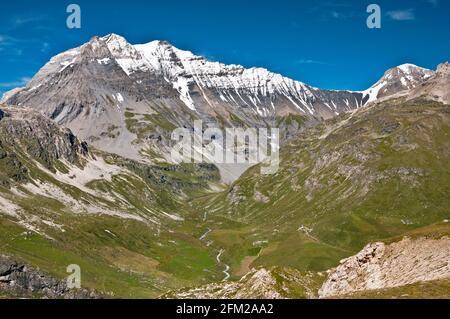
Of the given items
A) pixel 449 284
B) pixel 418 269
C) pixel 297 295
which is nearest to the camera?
pixel 449 284

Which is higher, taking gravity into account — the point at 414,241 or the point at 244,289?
the point at 414,241
